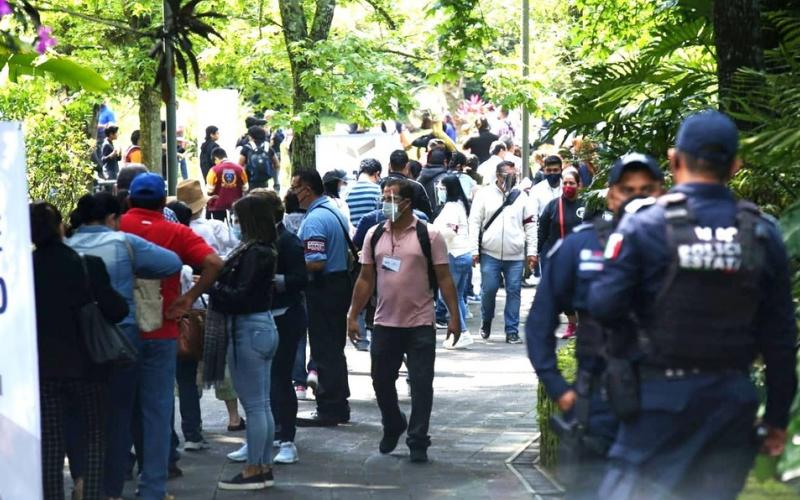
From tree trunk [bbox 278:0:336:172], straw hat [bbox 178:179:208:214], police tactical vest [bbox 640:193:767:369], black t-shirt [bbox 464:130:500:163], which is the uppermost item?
tree trunk [bbox 278:0:336:172]

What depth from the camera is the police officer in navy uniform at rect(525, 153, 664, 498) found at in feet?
18.5

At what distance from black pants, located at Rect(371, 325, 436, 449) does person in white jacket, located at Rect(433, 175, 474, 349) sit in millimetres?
6053

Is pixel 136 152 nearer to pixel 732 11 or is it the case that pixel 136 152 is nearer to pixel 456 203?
pixel 456 203

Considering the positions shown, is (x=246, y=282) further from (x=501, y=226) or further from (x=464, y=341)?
(x=501, y=226)

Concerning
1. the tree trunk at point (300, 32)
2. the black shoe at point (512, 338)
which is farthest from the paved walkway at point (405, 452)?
the tree trunk at point (300, 32)

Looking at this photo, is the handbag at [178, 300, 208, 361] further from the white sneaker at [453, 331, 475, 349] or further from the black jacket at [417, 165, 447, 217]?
the black jacket at [417, 165, 447, 217]

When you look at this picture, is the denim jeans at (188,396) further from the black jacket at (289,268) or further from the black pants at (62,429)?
the black pants at (62,429)

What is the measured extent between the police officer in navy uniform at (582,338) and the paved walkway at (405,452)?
3703 mm

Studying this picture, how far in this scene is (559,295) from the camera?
19.5 ft

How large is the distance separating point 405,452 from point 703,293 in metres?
6.13

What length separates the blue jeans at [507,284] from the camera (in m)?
17.3

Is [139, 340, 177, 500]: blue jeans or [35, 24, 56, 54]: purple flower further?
[139, 340, 177, 500]: blue jeans

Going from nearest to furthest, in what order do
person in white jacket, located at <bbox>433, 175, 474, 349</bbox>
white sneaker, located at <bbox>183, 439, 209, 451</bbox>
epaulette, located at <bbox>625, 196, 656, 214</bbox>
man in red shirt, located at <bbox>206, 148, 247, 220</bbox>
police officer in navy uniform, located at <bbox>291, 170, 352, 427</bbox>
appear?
epaulette, located at <bbox>625, 196, 656, 214</bbox> → white sneaker, located at <bbox>183, 439, 209, 451</bbox> → police officer in navy uniform, located at <bbox>291, 170, 352, 427</bbox> → person in white jacket, located at <bbox>433, 175, 474, 349</bbox> → man in red shirt, located at <bbox>206, 148, 247, 220</bbox>

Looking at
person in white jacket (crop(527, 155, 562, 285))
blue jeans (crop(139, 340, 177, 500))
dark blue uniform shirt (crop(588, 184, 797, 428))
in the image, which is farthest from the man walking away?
dark blue uniform shirt (crop(588, 184, 797, 428))
